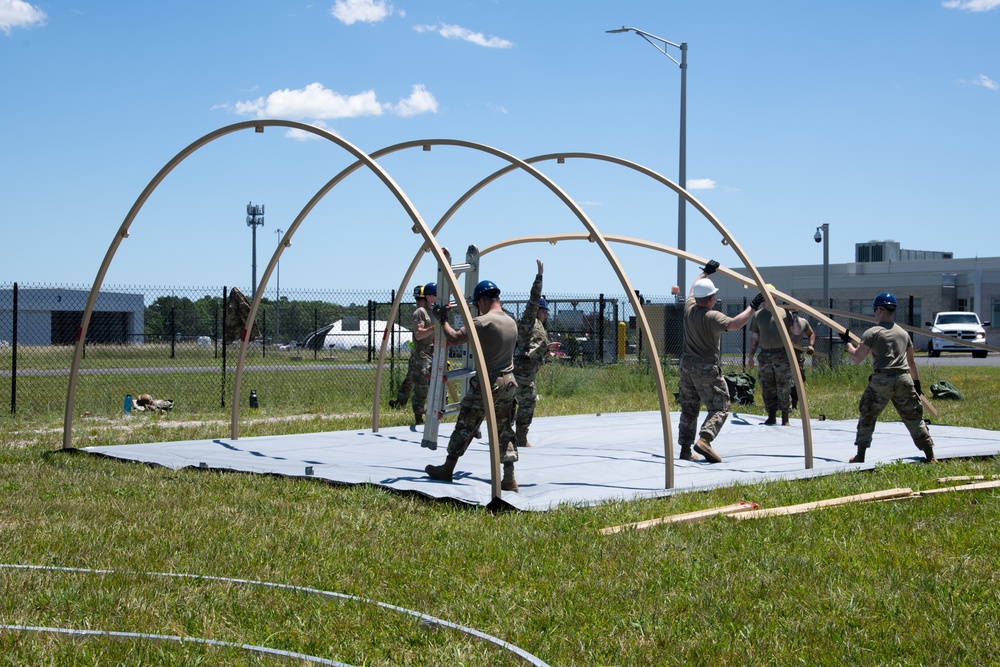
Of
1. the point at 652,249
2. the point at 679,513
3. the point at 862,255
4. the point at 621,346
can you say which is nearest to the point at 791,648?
the point at 679,513

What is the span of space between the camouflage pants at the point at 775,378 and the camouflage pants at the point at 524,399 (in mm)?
3918

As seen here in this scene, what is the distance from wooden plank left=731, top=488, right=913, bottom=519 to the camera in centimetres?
697

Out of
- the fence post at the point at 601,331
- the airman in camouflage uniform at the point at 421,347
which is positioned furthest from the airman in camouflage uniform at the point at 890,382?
the fence post at the point at 601,331

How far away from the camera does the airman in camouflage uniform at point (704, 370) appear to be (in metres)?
9.84

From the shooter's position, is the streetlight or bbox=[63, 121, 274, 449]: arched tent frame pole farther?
the streetlight

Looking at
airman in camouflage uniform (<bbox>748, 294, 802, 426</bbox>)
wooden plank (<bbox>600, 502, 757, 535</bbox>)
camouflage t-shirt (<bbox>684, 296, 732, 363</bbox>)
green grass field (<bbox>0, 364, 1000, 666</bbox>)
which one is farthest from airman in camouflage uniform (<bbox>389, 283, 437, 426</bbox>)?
wooden plank (<bbox>600, 502, 757, 535</bbox>)

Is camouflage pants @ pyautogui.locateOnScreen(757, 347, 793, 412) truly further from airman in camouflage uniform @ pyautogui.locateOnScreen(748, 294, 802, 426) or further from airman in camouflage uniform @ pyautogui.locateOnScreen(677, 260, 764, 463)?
airman in camouflage uniform @ pyautogui.locateOnScreen(677, 260, 764, 463)

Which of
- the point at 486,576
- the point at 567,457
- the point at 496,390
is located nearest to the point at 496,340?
the point at 496,390

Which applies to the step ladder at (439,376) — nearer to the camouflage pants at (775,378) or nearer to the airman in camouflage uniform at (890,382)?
the airman in camouflage uniform at (890,382)

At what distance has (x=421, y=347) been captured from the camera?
1283cm

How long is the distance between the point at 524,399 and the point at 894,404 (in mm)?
3771

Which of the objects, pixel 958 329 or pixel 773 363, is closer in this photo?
pixel 773 363

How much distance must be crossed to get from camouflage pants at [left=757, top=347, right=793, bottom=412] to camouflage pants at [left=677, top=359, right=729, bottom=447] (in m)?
3.63

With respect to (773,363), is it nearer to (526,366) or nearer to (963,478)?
(526,366)
